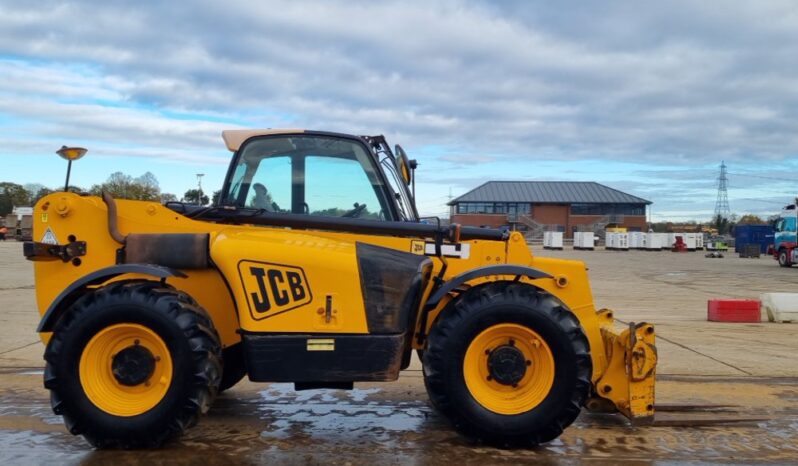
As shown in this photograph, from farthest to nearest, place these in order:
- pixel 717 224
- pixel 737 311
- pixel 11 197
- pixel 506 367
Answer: pixel 717 224, pixel 11 197, pixel 737 311, pixel 506 367

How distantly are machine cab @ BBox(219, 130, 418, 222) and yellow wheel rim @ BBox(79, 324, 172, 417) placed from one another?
4.25 feet

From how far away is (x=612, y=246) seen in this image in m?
58.3

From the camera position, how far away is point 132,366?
14.4 feet

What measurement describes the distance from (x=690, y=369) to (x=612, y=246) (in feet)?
174

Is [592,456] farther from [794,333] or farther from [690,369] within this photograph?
[794,333]

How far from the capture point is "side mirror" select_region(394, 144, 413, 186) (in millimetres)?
5754

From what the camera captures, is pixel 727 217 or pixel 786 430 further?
pixel 727 217

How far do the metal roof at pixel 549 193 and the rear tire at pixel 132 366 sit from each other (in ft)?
263

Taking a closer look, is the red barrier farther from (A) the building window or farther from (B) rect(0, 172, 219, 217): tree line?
(A) the building window

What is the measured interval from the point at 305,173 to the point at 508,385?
225cm

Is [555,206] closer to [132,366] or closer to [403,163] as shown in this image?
[403,163]

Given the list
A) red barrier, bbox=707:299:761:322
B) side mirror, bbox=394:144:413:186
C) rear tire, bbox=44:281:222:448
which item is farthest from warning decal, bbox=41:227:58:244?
red barrier, bbox=707:299:761:322

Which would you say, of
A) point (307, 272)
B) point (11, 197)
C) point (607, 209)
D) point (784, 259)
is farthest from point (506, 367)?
point (11, 197)

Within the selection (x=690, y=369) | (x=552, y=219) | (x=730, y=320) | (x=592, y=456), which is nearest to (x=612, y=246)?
(x=552, y=219)
